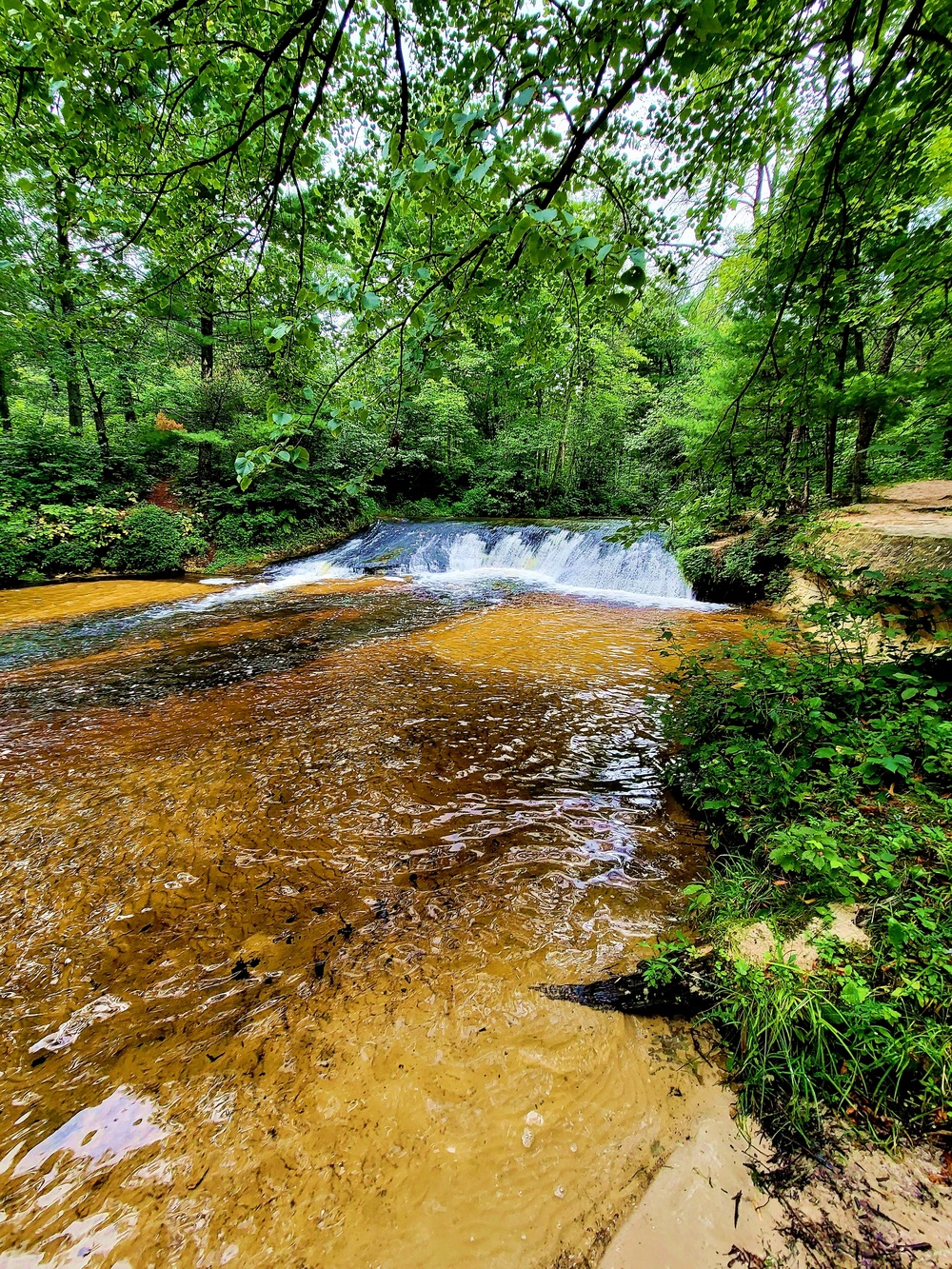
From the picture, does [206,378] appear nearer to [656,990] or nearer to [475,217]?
[475,217]

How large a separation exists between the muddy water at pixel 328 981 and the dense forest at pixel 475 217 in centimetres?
192

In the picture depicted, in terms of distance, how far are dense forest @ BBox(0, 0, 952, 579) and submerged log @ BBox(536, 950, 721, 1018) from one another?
6.76 ft

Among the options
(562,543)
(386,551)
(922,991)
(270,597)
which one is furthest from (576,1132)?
(386,551)

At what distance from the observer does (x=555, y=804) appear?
2877mm

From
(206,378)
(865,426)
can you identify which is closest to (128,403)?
(206,378)

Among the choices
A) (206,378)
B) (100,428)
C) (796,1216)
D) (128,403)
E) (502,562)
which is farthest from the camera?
(128,403)

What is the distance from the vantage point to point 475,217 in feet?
4.87

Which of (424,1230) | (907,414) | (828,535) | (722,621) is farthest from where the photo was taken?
(722,621)

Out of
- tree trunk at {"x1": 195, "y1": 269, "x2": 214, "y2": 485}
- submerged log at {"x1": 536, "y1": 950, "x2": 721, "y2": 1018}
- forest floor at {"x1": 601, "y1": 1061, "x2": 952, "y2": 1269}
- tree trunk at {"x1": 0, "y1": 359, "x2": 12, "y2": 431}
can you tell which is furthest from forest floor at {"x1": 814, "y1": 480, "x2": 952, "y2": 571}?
tree trunk at {"x1": 0, "y1": 359, "x2": 12, "y2": 431}

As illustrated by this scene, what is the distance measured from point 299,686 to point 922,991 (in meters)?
4.68

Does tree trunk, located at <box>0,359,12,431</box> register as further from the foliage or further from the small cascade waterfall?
the small cascade waterfall

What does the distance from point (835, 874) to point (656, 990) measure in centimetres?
81

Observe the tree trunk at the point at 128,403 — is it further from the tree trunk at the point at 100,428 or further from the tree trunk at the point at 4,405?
the tree trunk at the point at 4,405

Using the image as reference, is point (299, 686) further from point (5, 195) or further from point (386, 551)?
point (5, 195)
